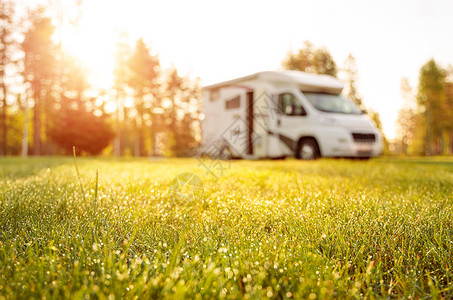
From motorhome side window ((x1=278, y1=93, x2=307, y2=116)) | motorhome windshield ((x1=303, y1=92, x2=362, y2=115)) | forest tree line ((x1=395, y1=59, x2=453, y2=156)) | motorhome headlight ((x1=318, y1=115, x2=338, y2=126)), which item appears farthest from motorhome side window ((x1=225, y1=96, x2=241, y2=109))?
forest tree line ((x1=395, y1=59, x2=453, y2=156))

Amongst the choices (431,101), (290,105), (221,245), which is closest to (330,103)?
(290,105)

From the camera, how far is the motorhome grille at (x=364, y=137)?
1057 cm

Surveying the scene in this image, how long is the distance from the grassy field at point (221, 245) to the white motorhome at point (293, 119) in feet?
24.7

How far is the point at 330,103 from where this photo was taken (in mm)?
11266

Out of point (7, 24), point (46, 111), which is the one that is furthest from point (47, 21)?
point (46, 111)

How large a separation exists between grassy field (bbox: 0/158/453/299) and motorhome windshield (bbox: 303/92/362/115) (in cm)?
821

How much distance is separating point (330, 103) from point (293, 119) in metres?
1.31

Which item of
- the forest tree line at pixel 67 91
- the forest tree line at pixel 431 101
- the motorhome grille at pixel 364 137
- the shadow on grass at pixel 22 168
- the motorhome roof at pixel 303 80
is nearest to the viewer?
the shadow on grass at pixel 22 168

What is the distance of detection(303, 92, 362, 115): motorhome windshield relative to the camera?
1104 centimetres

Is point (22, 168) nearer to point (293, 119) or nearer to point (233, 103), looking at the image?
point (293, 119)

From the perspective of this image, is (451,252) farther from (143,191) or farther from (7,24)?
(7,24)

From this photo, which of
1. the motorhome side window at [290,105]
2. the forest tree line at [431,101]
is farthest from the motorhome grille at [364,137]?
the forest tree line at [431,101]

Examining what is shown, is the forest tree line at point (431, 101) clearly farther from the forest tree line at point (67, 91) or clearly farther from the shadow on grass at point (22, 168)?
the shadow on grass at point (22, 168)

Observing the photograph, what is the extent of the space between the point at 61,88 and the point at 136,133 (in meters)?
8.62
